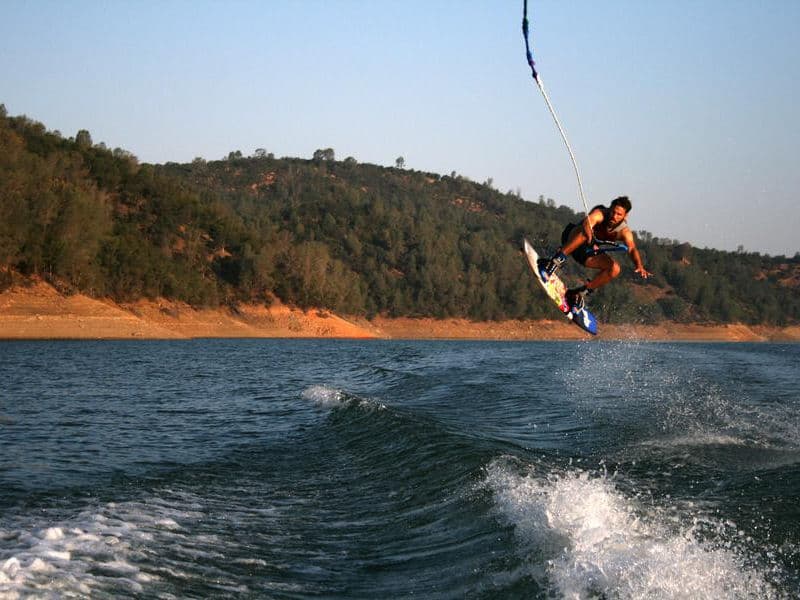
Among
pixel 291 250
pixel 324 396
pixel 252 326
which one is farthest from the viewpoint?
pixel 291 250

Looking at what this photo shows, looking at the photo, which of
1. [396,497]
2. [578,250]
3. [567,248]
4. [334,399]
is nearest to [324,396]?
[334,399]

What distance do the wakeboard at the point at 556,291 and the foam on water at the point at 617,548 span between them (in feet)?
15.6

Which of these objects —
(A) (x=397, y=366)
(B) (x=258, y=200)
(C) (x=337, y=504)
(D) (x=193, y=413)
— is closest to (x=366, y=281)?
(B) (x=258, y=200)

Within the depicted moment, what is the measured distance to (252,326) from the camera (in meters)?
78.1

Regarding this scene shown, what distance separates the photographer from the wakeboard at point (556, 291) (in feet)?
44.5

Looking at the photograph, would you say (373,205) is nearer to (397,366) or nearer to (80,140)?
(80,140)

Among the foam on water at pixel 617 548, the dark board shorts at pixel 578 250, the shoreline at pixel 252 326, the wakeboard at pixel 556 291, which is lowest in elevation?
the shoreline at pixel 252 326

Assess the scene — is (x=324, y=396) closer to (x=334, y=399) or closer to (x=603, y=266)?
(x=334, y=399)

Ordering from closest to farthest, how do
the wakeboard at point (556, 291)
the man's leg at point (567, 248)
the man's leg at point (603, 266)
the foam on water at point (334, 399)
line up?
the man's leg at point (567, 248) → the man's leg at point (603, 266) → the wakeboard at point (556, 291) → the foam on water at point (334, 399)

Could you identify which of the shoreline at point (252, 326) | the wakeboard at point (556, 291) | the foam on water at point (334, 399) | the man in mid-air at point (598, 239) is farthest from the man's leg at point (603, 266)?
the shoreline at point (252, 326)

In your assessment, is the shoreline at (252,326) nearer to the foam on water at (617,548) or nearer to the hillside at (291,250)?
the hillside at (291,250)

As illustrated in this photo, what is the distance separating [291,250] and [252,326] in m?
13.6

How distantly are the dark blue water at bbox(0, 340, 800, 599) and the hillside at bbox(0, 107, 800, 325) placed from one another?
161 inches

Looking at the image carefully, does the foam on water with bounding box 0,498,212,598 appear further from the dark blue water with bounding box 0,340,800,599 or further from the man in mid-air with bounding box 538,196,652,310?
the man in mid-air with bounding box 538,196,652,310
